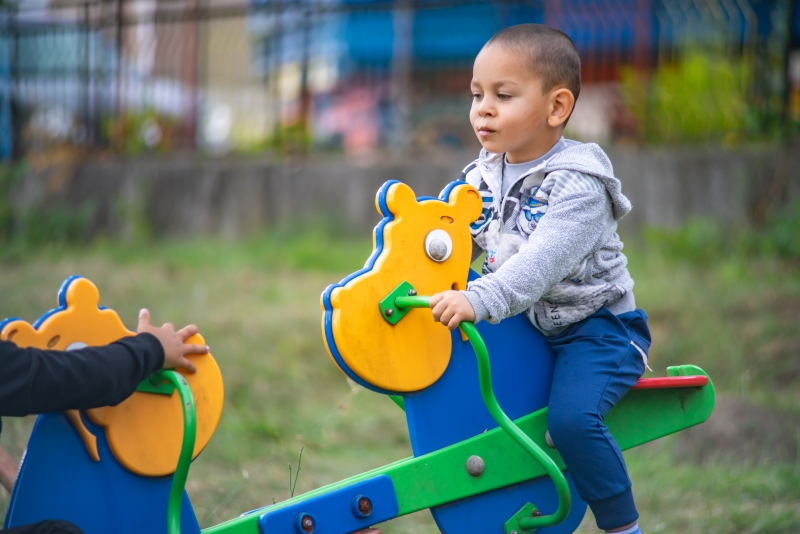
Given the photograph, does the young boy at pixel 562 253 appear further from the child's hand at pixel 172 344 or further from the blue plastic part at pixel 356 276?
the child's hand at pixel 172 344

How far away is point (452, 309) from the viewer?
179cm

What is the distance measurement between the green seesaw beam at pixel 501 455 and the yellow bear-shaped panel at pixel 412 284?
0.65 ft

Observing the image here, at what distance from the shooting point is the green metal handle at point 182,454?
1.87 m

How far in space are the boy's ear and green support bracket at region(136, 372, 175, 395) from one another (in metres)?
1.15

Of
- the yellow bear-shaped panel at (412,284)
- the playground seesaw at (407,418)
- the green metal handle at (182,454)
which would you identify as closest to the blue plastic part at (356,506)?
the playground seesaw at (407,418)

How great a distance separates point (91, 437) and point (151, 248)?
16.0 feet

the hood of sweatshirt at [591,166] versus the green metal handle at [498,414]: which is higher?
the hood of sweatshirt at [591,166]

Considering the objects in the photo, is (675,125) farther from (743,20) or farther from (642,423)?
(642,423)

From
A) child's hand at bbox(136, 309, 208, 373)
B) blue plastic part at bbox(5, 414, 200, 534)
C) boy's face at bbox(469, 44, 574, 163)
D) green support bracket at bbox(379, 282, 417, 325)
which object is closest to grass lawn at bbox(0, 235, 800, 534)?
blue plastic part at bbox(5, 414, 200, 534)

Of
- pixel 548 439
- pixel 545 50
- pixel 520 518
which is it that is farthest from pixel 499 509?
pixel 545 50

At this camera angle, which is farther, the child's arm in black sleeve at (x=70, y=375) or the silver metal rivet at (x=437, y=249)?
the silver metal rivet at (x=437, y=249)

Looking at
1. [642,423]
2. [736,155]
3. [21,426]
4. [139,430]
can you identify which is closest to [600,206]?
[642,423]

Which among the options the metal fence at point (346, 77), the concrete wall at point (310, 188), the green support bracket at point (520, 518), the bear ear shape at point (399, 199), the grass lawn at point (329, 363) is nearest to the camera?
the bear ear shape at point (399, 199)

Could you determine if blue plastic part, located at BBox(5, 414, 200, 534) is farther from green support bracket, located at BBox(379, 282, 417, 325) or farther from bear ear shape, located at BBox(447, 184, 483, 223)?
bear ear shape, located at BBox(447, 184, 483, 223)
